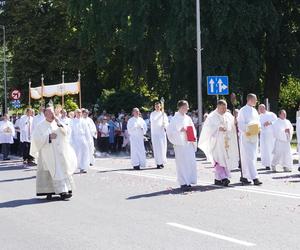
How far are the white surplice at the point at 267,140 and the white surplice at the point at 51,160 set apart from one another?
7581 millimetres

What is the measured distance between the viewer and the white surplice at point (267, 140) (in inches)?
771

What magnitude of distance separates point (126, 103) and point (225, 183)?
2142 cm

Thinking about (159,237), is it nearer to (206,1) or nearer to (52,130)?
(52,130)

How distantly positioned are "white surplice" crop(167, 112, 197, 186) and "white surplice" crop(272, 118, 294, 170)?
479 cm

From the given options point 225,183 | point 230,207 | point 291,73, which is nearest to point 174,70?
point 291,73

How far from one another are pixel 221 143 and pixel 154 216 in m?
4.51

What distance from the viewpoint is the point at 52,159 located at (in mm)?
13562

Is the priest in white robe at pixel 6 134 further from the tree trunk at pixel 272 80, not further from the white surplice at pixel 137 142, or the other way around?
the tree trunk at pixel 272 80

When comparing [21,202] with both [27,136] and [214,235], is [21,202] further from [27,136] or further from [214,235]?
[27,136]

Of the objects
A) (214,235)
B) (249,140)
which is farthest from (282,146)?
(214,235)

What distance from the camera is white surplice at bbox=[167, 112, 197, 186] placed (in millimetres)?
14586

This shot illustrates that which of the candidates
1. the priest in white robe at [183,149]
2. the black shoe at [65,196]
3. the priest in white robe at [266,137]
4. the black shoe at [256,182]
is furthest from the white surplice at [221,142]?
the priest in white robe at [266,137]

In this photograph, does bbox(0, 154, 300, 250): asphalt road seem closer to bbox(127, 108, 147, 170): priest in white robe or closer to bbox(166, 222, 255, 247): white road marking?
bbox(166, 222, 255, 247): white road marking

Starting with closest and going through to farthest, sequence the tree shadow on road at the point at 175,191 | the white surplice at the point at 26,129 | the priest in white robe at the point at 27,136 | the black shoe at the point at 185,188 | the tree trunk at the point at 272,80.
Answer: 1. the tree shadow on road at the point at 175,191
2. the black shoe at the point at 185,188
3. the priest in white robe at the point at 27,136
4. the white surplice at the point at 26,129
5. the tree trunk at the point at 272,80
